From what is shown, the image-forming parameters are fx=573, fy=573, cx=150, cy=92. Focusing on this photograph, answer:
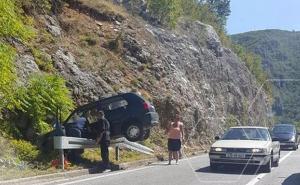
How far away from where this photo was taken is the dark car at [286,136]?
35.7 m

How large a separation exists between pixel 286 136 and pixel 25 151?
2309 cm

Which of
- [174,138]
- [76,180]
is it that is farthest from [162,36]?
[76,180]

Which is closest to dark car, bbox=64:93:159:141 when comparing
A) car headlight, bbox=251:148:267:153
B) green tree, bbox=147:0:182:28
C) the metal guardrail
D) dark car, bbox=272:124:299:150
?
the metal guardrail

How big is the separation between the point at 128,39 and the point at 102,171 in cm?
1627

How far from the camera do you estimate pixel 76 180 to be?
48.8 feet

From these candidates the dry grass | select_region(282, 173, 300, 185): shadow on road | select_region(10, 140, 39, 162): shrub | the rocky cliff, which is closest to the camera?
select_region(282, 173, 300, 185): shadow on road

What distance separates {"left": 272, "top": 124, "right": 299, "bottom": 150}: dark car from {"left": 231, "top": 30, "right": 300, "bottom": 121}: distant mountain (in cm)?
862

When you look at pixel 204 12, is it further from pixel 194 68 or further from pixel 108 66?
pixel 108 66

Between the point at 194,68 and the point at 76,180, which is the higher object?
the point at 194,68

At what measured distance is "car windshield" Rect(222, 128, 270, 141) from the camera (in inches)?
750

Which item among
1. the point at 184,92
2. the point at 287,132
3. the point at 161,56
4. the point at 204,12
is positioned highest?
the point at 204,12

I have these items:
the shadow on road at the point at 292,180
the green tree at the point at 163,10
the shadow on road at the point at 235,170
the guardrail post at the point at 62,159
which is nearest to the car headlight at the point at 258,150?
the shadow on road at the point at 235,170

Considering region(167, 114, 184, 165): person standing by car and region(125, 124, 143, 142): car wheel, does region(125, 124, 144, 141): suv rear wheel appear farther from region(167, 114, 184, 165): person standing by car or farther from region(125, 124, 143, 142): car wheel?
region(167, 114, 184, 165): person standing by car

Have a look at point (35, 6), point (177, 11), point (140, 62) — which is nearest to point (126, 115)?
point (35, 6)
